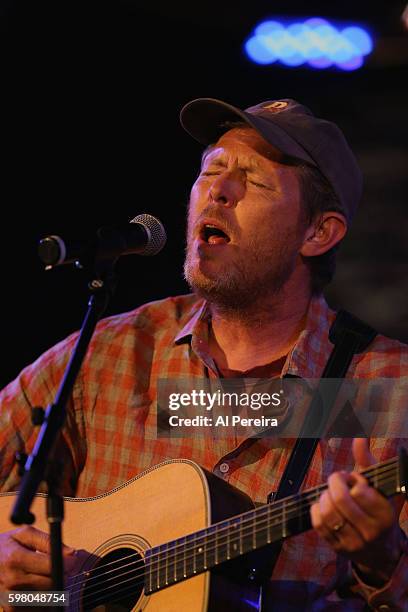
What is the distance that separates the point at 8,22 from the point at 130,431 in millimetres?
2459

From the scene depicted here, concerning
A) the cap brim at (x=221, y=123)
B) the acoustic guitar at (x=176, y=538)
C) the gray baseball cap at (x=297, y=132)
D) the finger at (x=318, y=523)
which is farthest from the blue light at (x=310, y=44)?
the finger at (x=318, y=523)

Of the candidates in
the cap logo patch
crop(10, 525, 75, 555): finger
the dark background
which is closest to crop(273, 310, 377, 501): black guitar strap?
crop(10, 525, 75, 555): finger

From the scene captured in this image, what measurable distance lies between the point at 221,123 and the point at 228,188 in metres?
0.37

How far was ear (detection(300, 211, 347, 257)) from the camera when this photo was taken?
139 inches

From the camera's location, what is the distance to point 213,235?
11.0ft

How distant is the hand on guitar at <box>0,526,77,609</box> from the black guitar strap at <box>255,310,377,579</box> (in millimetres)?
672

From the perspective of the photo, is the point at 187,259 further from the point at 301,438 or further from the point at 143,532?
the point at 143,532

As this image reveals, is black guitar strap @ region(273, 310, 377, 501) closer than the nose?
Yes

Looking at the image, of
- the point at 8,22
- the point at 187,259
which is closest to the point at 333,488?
the point at 187,259

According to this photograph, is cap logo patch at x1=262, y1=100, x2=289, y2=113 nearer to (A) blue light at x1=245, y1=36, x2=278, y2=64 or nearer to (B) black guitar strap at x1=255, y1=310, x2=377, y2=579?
(B) black guitar strap at x1=255, y1=310, x2=377, y2=579

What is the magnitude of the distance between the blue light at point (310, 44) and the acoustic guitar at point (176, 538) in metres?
2.64

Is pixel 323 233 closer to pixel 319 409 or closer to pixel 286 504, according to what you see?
pixel 319 409

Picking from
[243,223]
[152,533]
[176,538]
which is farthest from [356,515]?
[243,223]

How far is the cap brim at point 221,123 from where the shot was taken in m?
3.27
